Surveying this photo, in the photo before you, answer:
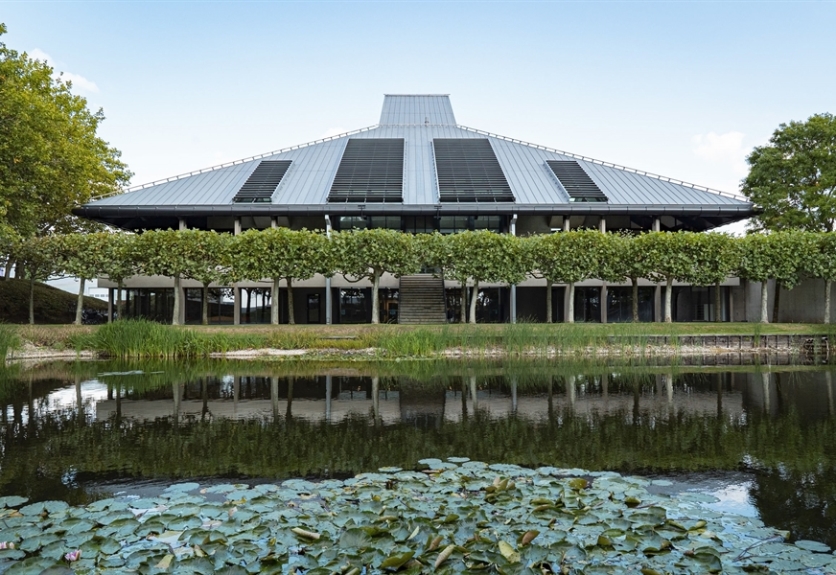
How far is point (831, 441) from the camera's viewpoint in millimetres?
6938

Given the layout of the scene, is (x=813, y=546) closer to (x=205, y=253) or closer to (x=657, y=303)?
(x=205, y=253)

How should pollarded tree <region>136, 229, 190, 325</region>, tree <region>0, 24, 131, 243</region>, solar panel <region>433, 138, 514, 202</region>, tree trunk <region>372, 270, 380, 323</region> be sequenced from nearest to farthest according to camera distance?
1. tree <region>0, 24, 131, 243</region>
2. pollarded tree <region>136, 229, 190, 325</region>
3. tree trunk <region>372, 270, 380, 323</region>
4. solar panel <region>433, 138, 514, 202</region>

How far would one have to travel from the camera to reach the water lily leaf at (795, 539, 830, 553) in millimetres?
3730

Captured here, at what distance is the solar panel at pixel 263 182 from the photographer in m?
28.5

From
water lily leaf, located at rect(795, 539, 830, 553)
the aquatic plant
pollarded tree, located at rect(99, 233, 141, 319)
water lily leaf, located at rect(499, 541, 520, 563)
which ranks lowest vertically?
the aquatic plant

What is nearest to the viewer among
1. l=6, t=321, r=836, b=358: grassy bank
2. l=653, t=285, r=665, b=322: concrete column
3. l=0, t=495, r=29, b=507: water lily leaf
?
l=0, t=495, r=29, b=507: water lily leaf

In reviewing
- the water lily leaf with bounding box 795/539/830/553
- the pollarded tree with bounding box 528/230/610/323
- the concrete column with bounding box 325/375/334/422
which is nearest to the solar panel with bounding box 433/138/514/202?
the pollarded tree with bounding box 528/230/610/323

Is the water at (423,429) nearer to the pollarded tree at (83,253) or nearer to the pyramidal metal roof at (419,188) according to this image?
the pollarded tree at (83,253)

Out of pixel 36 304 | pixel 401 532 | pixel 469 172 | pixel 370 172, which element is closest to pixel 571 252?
pixel 469 172

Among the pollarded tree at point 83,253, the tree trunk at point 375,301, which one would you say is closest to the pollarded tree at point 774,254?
the tree trunk at point 375,301

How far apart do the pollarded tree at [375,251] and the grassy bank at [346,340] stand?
5240mm

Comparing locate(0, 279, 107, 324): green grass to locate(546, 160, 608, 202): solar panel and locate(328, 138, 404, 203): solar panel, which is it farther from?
locate(546, 160, 608, 202): solar panel

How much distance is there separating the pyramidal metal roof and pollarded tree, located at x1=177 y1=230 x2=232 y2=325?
3782 mm

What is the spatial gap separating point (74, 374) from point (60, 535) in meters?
11.3
